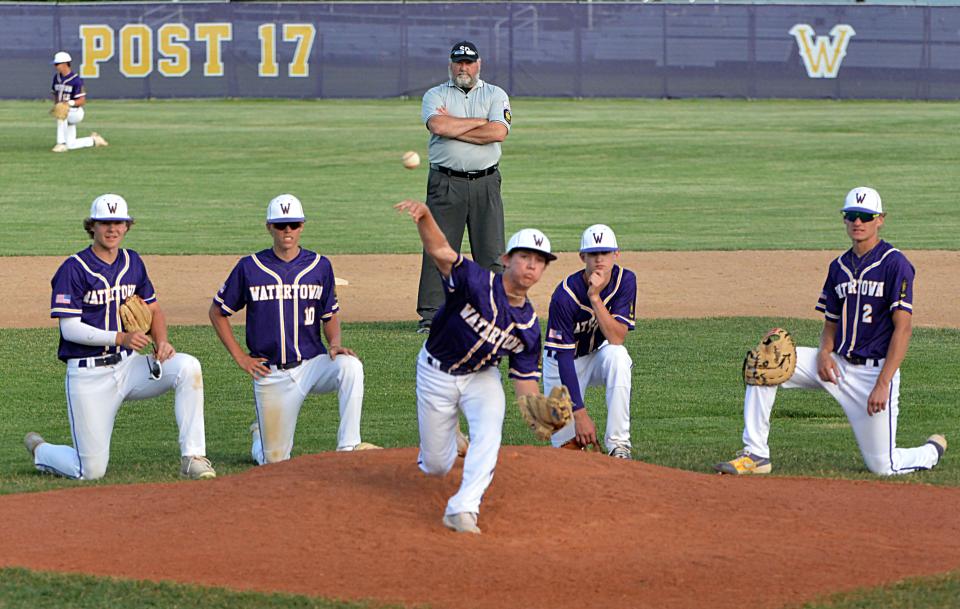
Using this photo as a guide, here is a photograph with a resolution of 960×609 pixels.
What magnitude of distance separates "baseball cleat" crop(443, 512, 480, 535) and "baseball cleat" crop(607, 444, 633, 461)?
2.08 m

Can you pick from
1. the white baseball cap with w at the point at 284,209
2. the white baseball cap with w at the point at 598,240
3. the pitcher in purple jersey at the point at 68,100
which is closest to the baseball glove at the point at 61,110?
the pitcher in purple jersey at the point at 68,100

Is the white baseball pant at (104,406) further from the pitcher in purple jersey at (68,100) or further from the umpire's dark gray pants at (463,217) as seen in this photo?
the pitcher in purple jersey at (68,100)

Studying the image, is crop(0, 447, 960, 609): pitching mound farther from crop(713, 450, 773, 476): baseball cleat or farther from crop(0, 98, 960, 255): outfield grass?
crop(0, 98, 960, 255): outfield grass

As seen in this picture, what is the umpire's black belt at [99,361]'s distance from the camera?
8578mm

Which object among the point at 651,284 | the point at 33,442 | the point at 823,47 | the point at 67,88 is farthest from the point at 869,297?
the point at 823,47

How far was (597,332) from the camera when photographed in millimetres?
9266

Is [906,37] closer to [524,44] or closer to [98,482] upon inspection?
[524,44]

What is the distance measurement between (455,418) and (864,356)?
271 cm

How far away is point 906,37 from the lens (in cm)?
3962

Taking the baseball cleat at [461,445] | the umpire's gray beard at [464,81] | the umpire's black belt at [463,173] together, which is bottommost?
the baseball cleat at [461,445]

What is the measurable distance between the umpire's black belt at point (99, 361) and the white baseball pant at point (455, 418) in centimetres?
223

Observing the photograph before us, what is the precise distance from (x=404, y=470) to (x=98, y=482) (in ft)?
6.55

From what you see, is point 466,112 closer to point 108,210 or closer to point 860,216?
point 108,210

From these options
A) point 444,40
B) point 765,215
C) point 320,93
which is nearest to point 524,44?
Result: point 444,40
